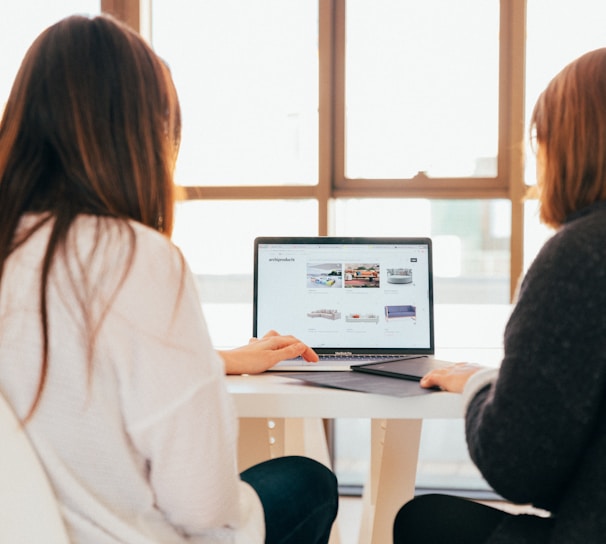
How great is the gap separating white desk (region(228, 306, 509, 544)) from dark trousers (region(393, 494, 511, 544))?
0.16 m

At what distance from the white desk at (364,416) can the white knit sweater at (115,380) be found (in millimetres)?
405

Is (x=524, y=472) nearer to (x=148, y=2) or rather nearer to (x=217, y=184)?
(x=217, y=184)

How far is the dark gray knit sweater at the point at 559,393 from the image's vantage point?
87 centimetres

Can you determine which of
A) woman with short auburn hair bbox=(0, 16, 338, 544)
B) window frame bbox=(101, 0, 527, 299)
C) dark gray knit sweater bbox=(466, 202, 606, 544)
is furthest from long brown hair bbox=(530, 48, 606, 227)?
window frame bbox=(101, 0, 527, 299)

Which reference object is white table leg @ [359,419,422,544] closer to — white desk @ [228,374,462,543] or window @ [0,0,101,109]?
white desk @ [228,374,462,543]

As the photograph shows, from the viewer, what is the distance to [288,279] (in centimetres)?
175

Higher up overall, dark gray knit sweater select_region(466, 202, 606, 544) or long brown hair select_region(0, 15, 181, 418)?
long brown hair select_region(0, 15, 181, 418)

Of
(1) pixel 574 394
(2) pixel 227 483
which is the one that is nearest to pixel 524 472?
(1) pixel 574 394

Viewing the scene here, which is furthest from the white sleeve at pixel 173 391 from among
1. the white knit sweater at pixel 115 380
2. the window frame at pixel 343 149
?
the window frame at pixel 343 149

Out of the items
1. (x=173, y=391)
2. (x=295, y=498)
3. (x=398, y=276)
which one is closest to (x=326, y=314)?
(x=398, y=276)

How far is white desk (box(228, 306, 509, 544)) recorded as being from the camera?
4.12 feet

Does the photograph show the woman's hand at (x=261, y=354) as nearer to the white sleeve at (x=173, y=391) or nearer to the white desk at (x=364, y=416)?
the white desk at (x=364, y=416)

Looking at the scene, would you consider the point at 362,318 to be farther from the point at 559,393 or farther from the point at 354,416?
the point at 559,393

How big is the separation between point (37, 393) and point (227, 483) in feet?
0.80
